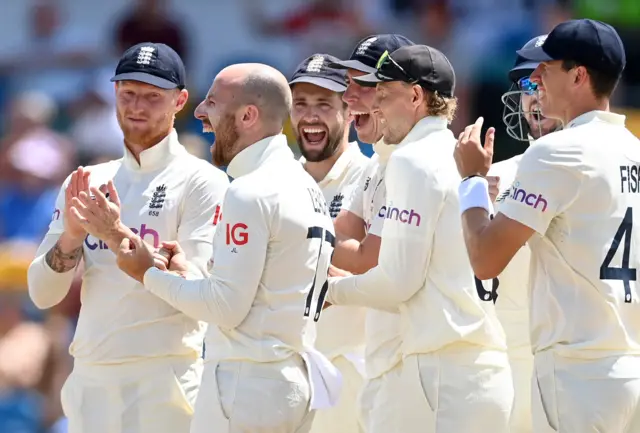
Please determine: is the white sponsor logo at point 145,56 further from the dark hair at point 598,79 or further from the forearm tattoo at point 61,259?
the dark hair at point 598,79

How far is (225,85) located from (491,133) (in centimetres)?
106

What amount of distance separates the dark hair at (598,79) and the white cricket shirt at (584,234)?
7.5 inches

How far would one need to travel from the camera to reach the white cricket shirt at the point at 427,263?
4719 millimetres

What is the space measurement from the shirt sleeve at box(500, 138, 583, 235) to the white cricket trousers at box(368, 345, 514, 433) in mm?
711

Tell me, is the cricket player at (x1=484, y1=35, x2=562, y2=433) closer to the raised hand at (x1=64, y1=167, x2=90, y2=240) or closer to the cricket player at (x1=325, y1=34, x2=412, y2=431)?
the cricket player at (x1=325, y1=34, x2=412, y2=431)

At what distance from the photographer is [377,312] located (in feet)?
16.8

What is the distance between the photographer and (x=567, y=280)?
14.0 ft

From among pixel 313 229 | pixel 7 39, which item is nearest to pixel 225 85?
pixel 313 229

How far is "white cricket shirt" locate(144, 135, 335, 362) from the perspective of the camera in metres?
4.51

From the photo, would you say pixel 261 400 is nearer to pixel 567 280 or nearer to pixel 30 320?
pixel 567 280

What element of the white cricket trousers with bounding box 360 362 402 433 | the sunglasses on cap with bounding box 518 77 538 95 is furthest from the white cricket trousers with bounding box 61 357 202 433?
the sunglasses on cap with bounding box 518 77 538 95

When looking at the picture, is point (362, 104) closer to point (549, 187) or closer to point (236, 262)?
point (236, 262)

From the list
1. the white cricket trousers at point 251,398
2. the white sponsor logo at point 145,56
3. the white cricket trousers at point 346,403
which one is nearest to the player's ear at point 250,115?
the white sponsor logo at point 145,56

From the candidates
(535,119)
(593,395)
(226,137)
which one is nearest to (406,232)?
(226,137)
